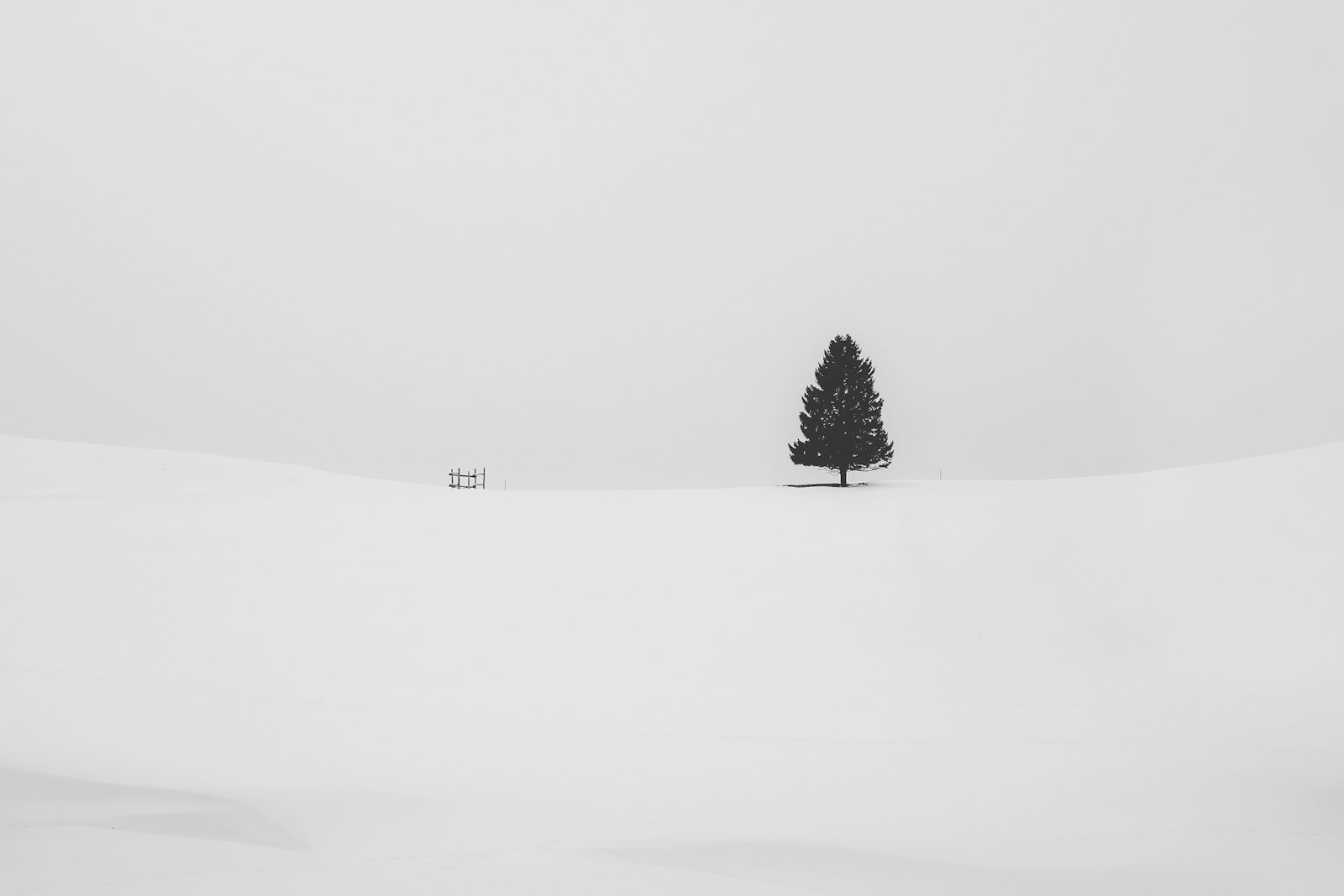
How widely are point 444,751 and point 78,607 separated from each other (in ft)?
29.8

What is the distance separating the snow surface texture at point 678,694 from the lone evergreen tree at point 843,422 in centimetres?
547

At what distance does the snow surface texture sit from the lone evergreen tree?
5.47m

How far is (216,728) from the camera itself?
979 cm

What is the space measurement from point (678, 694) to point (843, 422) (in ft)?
59.2

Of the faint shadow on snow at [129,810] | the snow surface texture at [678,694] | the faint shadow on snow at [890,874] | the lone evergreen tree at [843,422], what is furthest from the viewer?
the lone evergreen tree at [843,422]

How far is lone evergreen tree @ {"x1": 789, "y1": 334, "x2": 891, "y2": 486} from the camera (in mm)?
27922

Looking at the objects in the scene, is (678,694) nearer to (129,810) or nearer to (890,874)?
(890,874)

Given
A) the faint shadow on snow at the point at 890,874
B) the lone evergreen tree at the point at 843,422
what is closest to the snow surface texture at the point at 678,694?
the faint shadow on snow at the point at 890,874

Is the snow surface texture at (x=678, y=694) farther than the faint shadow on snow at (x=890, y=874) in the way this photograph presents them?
Yes

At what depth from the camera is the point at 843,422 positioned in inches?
1104

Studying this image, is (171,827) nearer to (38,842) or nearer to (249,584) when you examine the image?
(38,842)

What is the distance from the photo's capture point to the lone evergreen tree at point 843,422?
2792 centimetres

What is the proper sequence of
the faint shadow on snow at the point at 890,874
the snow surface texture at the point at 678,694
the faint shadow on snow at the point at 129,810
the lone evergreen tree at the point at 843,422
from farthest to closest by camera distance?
the lone evergreen tree at the point at 843,422 < the faint shadow on snow at the point at 129,810 < the snow surface texture at the point at 678,694 < the faint shadow on snow at the point at 890,874

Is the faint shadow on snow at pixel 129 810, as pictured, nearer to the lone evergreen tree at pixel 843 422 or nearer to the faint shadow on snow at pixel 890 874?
the faint shadow on snow at pixel 890 874
